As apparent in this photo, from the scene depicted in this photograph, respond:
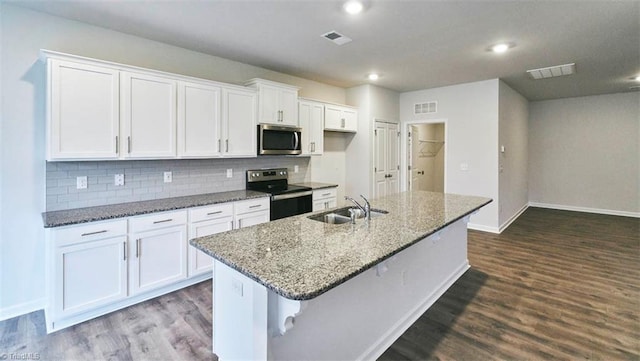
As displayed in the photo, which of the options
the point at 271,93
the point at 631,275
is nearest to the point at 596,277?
the point at 631,275

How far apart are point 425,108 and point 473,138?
1104 millimetres

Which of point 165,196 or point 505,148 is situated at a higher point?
point 505,148

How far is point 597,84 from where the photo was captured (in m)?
5.69

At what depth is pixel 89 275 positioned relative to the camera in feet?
8.48

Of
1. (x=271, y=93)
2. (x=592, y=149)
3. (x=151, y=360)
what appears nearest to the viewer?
(x=151, y=360)

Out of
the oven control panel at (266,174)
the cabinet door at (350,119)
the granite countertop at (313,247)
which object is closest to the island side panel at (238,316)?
the granite countertop at (313,247)

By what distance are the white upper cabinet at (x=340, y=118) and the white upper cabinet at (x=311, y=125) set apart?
0.52 ft

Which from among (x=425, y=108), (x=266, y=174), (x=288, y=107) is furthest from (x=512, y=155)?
(x=266, y=174)

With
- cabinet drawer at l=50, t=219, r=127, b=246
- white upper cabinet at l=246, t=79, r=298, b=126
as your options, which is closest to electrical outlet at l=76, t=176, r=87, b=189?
cabinet drawer at l=50, t=219, r=127, b=246

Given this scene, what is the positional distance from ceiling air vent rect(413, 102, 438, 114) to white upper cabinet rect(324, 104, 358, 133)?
142cm

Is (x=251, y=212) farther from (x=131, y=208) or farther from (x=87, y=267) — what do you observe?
(x=87, y=267)

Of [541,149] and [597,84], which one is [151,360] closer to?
[597,84]

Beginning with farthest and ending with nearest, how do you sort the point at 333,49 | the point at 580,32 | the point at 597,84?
the point at 597,84
the point at 333,49
the point at 580,32

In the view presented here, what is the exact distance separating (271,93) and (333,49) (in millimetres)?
1004
